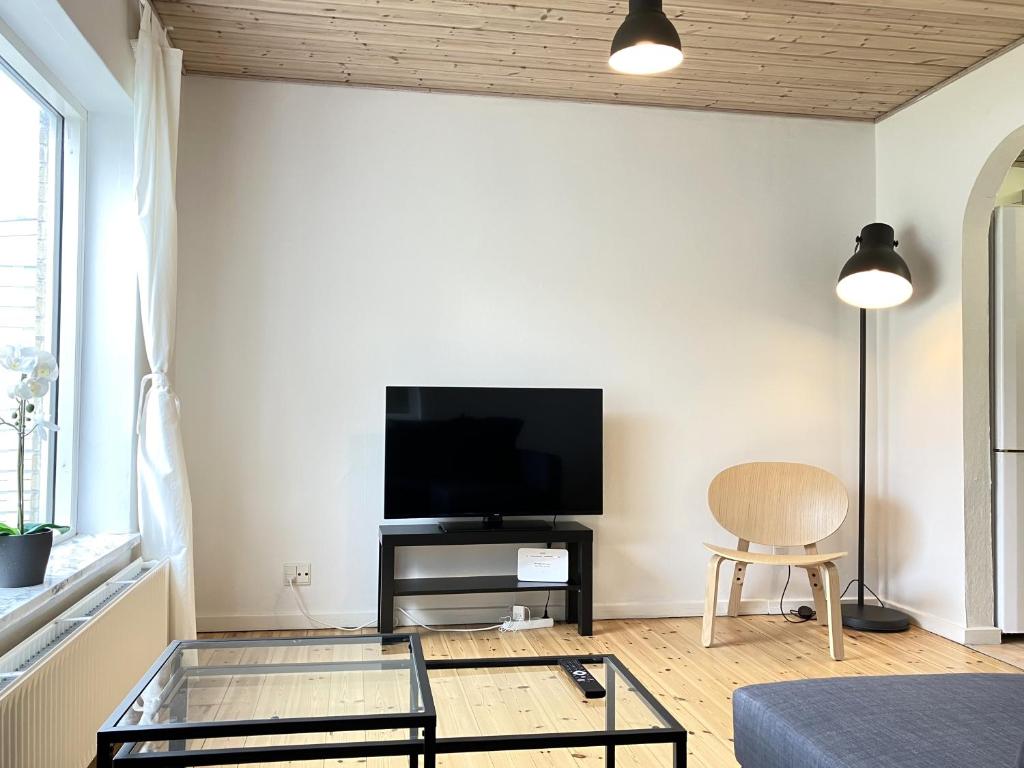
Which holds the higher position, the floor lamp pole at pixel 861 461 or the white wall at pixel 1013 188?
the white wall at pixel 1013 188

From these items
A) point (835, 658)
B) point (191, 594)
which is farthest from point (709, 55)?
point (191, 594)

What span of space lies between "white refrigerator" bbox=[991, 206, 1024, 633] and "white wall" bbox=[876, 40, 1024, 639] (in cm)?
9

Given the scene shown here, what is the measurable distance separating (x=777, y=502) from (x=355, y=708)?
3013 millimetres

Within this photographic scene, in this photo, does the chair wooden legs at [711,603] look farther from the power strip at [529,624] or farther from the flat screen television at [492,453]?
the power strip at [529,624]

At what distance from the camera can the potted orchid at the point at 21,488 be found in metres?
2.24

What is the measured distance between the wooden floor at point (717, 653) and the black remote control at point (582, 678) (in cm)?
82

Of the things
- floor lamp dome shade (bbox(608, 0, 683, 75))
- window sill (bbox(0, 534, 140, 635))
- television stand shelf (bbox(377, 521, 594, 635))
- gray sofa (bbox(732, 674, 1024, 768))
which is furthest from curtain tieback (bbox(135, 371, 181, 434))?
gray sofa (bbox(732, 674, 1024, 768))

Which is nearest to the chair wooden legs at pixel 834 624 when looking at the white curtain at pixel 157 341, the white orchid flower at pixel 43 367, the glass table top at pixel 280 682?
the glass table top at pixel 280 682

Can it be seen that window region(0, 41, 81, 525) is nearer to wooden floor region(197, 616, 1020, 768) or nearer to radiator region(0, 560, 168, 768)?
radiator region(0, 560, 168, 768)

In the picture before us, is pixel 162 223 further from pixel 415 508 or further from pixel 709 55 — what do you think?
pixel 709 55

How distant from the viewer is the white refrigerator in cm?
407

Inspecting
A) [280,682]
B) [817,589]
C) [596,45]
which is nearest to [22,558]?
[280,682]

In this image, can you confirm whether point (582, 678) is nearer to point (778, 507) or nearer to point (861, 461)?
point (778, 507)

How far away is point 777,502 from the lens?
4312 mm
